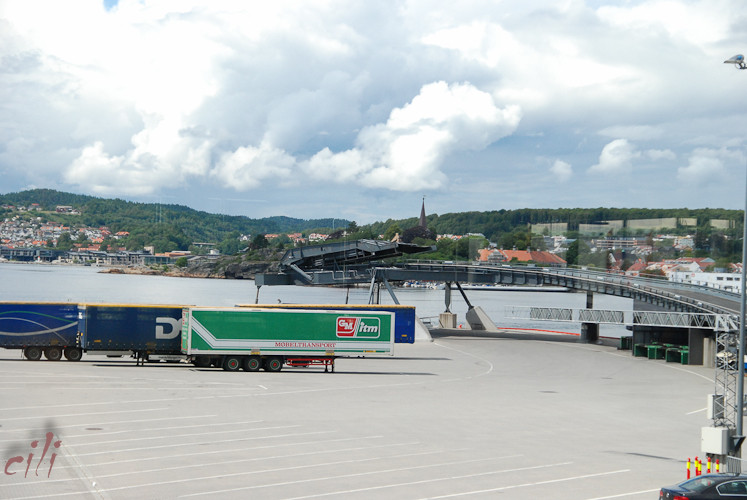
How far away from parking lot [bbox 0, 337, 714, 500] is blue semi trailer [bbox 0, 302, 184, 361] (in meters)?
1.14

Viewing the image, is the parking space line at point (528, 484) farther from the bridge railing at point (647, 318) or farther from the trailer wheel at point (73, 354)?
the trailer wheel at point (73, 354)

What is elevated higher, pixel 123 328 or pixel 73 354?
pixel 123 328

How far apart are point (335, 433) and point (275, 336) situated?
741 inches

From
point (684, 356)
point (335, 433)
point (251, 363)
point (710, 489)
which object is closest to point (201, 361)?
point (251, 363)

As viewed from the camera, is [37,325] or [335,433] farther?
[37,325]

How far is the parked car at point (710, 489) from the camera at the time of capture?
49.1ft

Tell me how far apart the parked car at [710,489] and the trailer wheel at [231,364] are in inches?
1164

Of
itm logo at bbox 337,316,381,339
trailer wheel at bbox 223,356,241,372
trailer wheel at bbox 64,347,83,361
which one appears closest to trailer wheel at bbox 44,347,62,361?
trailer wheel at bbox 64,347,83,361

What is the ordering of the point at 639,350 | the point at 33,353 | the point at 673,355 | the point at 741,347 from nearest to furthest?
the point at 741,347 → the point at 33,353 → the point at 673,355 → the point at 639,350

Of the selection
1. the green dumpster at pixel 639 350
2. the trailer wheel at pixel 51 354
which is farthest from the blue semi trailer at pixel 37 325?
the green dumpster at pixel 639 350

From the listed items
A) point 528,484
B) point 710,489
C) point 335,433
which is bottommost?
point 335,433

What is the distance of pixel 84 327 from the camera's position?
4153 centimetres

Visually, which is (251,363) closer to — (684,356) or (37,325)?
(37,325)

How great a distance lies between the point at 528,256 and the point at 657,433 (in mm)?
63912
